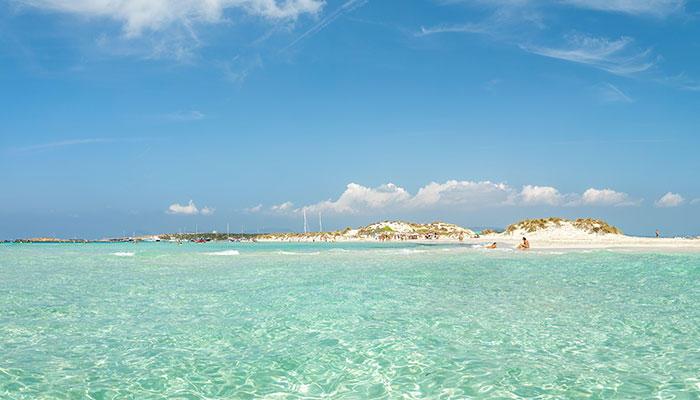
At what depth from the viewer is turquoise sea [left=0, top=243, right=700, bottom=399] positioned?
7867 mm

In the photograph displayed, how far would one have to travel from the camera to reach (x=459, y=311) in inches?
567

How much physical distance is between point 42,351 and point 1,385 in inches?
96.2

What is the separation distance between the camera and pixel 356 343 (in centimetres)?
1077

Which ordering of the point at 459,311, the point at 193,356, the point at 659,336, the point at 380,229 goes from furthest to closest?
the point at 380,229, the point at 459,311, the point at 659,336, the point at 193,356

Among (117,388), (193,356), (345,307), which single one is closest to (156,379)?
(117,388)

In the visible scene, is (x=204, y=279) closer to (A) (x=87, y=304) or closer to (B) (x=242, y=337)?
(A) (x=87, y=304)

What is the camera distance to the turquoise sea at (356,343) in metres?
7.87

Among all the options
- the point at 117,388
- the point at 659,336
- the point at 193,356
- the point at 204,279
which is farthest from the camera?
the point at 204,279

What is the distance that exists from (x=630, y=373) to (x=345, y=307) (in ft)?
30.1

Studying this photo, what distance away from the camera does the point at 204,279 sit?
85.3 feet

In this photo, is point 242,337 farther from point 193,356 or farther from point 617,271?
point 617,271

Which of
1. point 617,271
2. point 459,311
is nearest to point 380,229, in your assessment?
point 617,271

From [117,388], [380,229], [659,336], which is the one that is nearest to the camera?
[117,388]

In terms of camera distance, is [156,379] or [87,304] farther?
[87,304]
